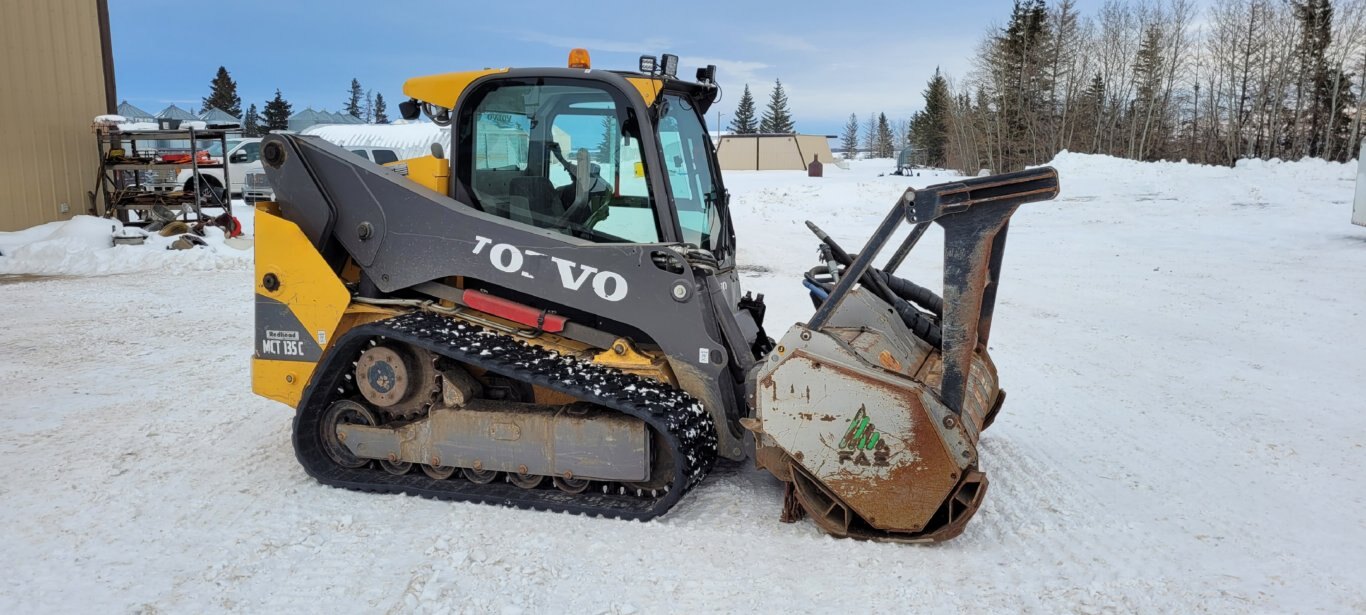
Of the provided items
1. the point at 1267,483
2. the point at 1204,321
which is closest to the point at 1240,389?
the point at 1267,483

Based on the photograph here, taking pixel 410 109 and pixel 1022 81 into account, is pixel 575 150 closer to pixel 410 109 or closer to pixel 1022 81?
pixel 410 109

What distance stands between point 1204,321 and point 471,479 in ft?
24.5

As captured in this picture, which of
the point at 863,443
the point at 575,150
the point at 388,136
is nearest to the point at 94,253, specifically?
the point at 575,150

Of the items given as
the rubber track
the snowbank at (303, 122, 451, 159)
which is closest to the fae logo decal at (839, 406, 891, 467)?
the rubber track

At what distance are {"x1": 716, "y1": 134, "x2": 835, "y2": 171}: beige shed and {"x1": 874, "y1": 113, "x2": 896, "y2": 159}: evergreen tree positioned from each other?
139 feet

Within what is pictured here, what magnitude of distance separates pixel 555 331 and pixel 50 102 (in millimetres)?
14061

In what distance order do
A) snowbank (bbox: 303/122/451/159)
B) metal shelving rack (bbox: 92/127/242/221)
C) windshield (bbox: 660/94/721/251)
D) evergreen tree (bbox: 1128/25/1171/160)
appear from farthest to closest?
evergreen tree (bbox: 1128/25/1171/160), snowbank (bbox: 303/122/451/159), metal shelving rack (bbox: 92/127/242/221), windshield (bbox: 660/94/721/251)

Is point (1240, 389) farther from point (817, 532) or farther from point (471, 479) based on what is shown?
point (471, 479)

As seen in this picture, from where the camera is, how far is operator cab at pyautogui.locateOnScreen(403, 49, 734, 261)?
14.0 feet

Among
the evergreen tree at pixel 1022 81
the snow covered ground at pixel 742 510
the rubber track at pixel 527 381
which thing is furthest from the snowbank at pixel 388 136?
the evergreen tree at pixel 1022 81

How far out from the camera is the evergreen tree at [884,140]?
9112 cm

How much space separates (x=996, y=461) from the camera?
4711 mm

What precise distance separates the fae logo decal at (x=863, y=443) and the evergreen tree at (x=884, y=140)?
88521 millimetres

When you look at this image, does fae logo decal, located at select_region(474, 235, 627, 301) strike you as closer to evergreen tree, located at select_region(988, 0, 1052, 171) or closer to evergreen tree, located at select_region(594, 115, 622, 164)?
evergreen tree, located at select_region(594, 115, 622, 164)
